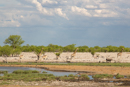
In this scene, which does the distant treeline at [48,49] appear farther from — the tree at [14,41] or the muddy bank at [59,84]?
the muddy bank at [59,84]

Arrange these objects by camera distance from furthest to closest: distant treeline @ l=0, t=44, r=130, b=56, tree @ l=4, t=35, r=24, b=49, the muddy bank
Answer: tree @ l=4, t=35, r=24, b=49 → distant treeline @ l=0, t=44, r=130, b=56 → the muddy bank

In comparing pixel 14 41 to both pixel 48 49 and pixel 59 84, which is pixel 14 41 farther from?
pixel 59 84

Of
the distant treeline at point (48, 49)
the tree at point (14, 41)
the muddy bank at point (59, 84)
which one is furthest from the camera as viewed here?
the tree at point (14, 41)

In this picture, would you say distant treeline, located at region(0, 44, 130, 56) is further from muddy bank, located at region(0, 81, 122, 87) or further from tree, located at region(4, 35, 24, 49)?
muddy bank, located at region(0, 81, 122, 87)

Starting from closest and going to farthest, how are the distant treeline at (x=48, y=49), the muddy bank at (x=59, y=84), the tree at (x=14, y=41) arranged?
the muddy bank at (x=59, y=84), the distant treeline at (x=48, y=49), the tree at (x=14, y=41)

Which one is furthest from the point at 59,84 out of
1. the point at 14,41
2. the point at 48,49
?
the point at 48,49

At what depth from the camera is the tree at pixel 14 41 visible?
63656 mm

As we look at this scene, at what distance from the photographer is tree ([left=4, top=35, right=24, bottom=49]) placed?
209ft

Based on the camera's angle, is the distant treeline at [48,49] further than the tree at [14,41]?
No

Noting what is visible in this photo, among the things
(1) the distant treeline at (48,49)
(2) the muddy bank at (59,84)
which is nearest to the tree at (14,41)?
(1) the distant treeline at (48,49)

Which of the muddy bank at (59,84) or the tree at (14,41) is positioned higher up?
the tree at (14,41)

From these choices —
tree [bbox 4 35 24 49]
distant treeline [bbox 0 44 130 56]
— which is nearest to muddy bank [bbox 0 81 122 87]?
distant treeline [bbox 0 44 130 56]

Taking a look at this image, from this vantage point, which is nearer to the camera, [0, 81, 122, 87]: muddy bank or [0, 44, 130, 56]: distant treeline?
[0, 81, 122, 87]: muddy bank

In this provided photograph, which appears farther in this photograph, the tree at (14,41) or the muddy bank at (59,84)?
the tree at (14,41)
